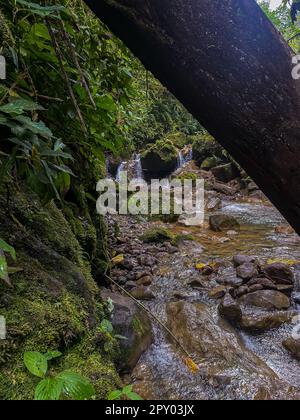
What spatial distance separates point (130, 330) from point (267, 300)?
6.50 feet

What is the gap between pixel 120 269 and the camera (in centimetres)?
471

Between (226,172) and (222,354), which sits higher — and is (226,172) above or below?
above

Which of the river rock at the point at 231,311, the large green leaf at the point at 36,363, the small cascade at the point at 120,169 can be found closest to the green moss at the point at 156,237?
the river rock at the point at 231,311

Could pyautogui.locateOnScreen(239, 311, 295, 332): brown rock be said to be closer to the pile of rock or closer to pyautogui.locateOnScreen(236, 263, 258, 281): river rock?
the pile of rock

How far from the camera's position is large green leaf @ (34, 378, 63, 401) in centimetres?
91

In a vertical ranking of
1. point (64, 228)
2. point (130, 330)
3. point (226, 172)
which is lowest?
point (130, 330)

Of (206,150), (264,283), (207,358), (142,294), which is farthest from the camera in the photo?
(206,150)

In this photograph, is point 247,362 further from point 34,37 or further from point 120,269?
point 34,37

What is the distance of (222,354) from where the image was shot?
305 centimetres

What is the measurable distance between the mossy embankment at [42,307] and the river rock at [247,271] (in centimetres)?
301

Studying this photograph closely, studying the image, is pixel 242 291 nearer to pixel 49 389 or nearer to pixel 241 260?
pixel 241 260

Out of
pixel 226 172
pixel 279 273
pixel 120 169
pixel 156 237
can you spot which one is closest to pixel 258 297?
pixel 279 273

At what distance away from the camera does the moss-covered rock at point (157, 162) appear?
15281 millimetres

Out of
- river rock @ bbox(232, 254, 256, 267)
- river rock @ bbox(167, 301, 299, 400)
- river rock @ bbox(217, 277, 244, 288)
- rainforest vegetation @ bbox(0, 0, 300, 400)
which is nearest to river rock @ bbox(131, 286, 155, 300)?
rainforest vegetation @ bbox(0, 0, 300, 400)
